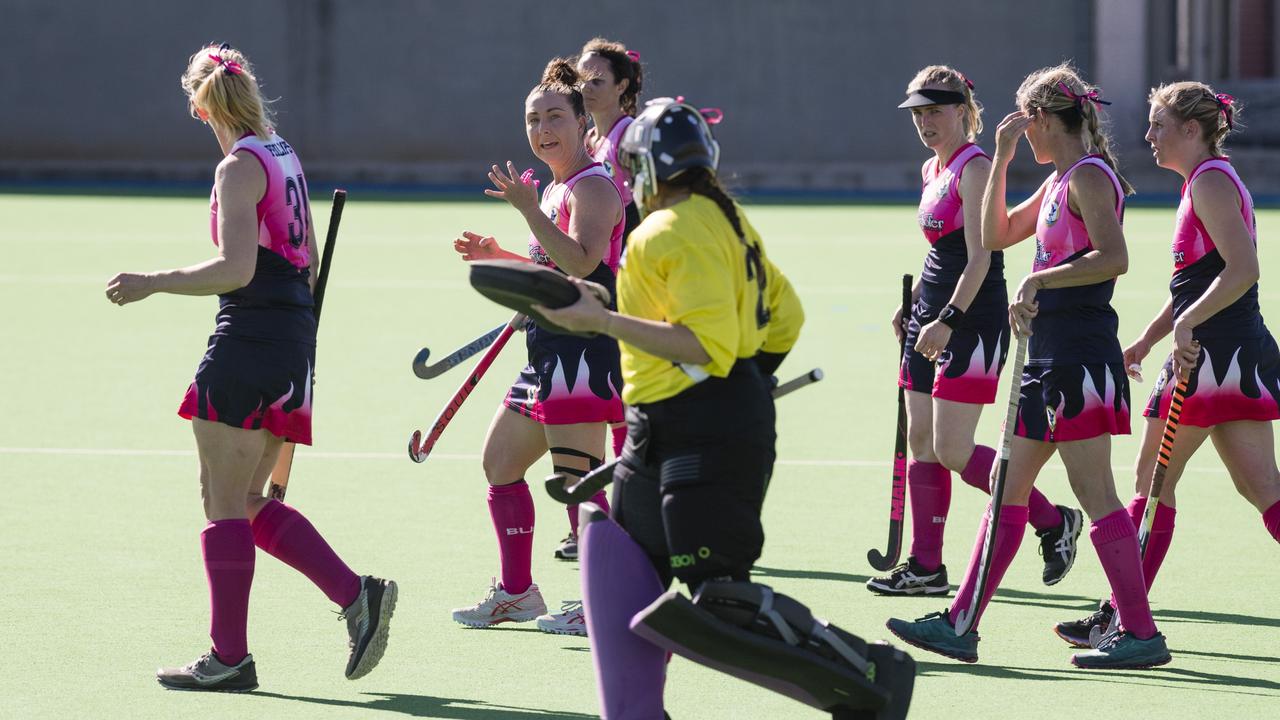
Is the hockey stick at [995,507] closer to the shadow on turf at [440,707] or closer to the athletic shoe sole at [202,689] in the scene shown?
the shadow on turf at [440,707]

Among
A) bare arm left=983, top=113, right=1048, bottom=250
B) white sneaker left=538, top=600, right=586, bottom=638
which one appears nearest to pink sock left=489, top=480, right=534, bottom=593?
white sneaker left=538, top=600, right=586, bottom=638

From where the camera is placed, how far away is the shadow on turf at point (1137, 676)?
17.6 ft

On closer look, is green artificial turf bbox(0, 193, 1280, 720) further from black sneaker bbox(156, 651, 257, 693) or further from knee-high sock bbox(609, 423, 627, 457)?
knee-high sock bbox(609, 423, 627, 457)

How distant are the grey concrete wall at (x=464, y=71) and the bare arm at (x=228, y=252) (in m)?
25.2

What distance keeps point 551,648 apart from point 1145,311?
1005 cm

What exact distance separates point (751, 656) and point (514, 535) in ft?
7.29

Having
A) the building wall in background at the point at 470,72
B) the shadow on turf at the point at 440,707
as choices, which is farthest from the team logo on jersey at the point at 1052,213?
the building wall in background at the point at 470,72

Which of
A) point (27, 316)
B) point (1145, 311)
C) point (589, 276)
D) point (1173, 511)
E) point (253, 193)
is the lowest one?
point (1145, 311)

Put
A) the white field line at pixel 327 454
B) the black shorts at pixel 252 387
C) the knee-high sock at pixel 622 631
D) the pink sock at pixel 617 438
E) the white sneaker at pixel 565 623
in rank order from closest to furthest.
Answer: the knee-high sock at pixel 622 631, the black shorts at pixel 252 387, the white sneaker at pixel 565 623, the pink sock at pixel 617 438, the white field line at pixel 327 454

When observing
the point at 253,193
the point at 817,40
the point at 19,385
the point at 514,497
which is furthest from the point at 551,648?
the point at 817,40

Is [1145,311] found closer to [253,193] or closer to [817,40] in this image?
[253,193]

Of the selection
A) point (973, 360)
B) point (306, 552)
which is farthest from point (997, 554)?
point (306, 552)

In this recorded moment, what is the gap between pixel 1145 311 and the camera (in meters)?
14.6

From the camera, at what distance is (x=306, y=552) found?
5.42 meters
